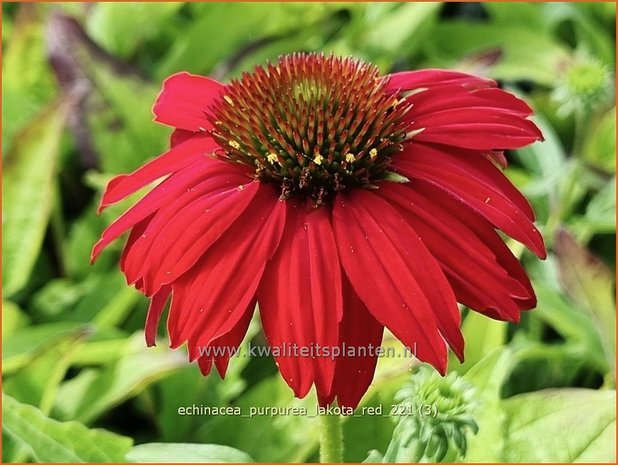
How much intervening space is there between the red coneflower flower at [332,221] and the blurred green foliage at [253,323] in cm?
7

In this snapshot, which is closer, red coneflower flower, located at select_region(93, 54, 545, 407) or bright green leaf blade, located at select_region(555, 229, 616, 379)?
red coneflower flower, located at select_region(93, 54, 545, 407)

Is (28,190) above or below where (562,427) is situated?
above

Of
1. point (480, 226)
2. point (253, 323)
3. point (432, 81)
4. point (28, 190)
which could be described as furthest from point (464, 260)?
point (28, 190)

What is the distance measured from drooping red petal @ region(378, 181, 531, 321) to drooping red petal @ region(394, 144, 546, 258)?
1cm

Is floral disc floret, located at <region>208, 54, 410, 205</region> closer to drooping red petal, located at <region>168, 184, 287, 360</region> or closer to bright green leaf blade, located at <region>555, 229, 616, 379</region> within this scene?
drooping red petal, located at <region>168, 184, 287, 360</region>

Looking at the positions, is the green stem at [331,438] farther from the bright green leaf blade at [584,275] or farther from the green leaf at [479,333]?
the bright green leaf blade at [584,275]

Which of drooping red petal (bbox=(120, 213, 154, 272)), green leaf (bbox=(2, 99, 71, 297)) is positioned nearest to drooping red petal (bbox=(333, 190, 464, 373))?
drooping red petal (bbox=(120, 213, 154, 272))

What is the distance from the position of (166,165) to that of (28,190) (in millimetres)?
343

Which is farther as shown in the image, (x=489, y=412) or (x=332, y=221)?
(x=489, y=412)

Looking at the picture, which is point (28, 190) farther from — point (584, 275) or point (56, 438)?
point (584, 275)

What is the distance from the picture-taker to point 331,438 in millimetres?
440

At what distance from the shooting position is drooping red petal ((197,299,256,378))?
1.28 ft

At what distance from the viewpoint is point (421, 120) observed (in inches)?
17.9

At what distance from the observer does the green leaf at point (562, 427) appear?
20.9 inches
